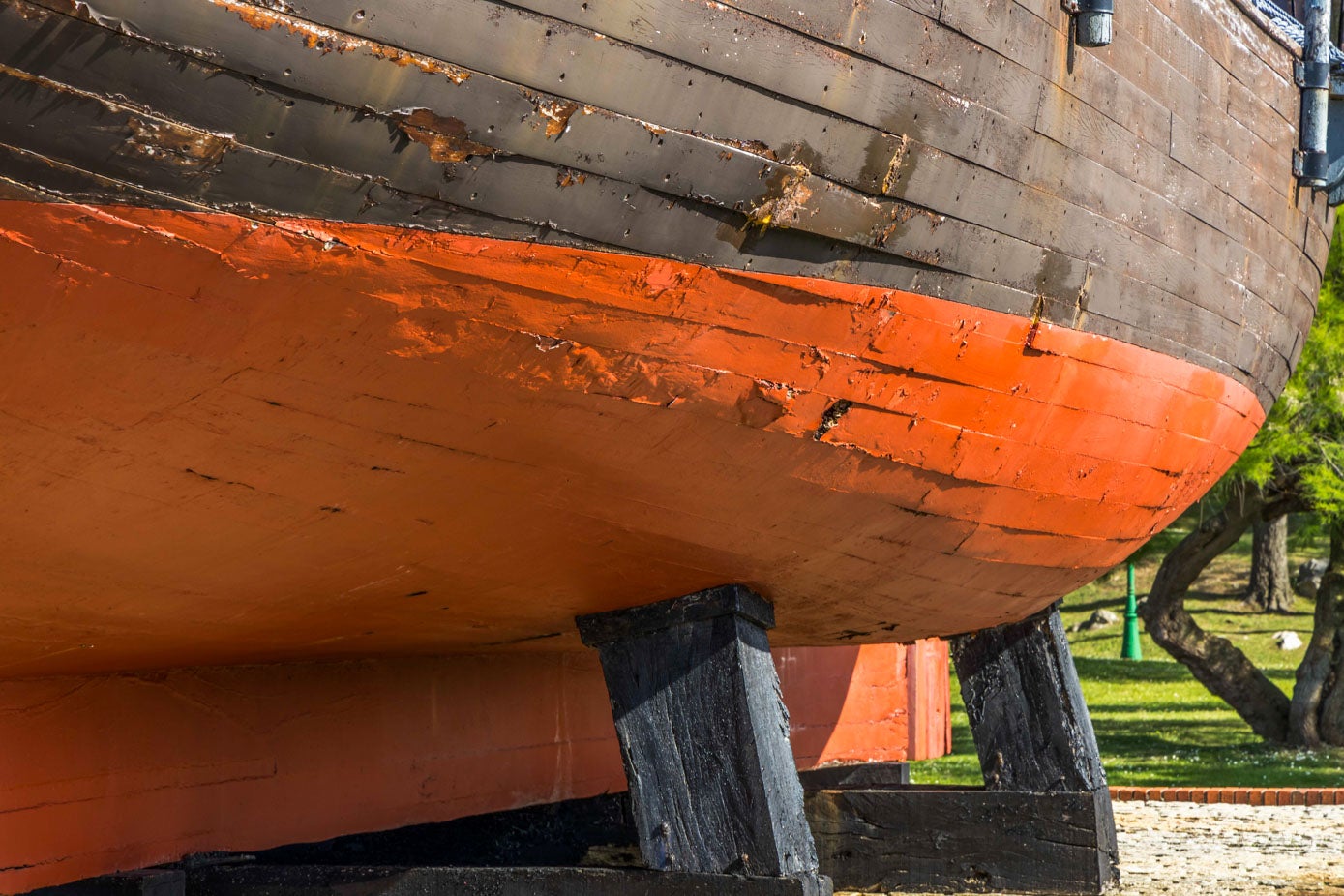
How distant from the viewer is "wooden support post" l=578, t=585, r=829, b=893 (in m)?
3.04

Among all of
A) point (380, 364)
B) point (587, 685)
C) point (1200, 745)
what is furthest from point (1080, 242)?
point (1200, 745)

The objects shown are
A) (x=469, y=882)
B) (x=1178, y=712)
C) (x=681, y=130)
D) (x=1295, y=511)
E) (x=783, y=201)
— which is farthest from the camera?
(x=1178, y=712)

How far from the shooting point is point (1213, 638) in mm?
11797

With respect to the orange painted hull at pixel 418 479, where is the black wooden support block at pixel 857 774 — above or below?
below

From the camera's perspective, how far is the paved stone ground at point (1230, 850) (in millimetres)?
4637

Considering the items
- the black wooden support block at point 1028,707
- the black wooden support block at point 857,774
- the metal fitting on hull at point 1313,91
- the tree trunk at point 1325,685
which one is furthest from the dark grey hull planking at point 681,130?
the tree trunk at point 1325,685

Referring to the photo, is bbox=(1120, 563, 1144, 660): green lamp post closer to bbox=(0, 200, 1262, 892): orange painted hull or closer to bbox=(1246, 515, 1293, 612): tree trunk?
bbox=(1246, 515, 1293, 612): tree trunk

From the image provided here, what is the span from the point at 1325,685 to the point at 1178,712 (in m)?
2.84

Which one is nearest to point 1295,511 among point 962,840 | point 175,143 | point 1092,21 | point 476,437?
point 962,840

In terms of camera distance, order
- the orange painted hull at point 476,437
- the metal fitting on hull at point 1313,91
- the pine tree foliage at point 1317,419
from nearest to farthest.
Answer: the orange painted hull at point 476,437
the metal fitting on hull at point 1313,91
the pine tree foliage at point 1317,419

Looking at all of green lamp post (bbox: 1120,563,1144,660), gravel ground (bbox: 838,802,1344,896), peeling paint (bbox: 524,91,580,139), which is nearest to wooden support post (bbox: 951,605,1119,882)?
gravel ground (bbox: 838,802,1344,896)

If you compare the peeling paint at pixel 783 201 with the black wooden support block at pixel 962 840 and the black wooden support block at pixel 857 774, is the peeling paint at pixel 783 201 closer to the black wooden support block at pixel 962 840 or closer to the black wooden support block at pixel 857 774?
the black wooden support block at pixel 962 840

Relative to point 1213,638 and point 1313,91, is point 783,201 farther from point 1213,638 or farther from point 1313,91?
point 1213,638

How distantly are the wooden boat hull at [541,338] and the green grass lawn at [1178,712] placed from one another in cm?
478
